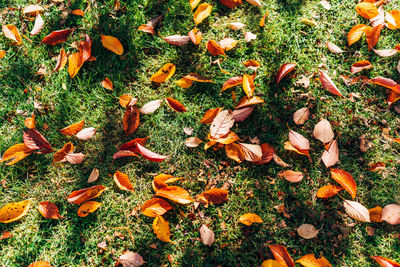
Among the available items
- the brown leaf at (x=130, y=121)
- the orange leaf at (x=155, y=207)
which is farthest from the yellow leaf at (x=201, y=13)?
the orange leaf at (x=155, y=207)

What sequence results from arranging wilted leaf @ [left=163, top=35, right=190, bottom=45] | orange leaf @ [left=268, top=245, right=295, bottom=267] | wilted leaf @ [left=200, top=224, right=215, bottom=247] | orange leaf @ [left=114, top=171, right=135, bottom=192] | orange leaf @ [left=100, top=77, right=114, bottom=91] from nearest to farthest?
orange leaf @ [left=268, top=245, right=295, bottom=267], wilted leaf @ [left=200, top=224, right=215, bottom=247], orange leaf @ [left=114, top=171, right=135, bottom=192], orange leaf @ [left=100, top=77, right=114, bottom=91], wilted leaf @ [left=163, top=35, right=190, bottom=45]

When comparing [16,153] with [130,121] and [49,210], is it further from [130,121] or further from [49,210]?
[130,121]

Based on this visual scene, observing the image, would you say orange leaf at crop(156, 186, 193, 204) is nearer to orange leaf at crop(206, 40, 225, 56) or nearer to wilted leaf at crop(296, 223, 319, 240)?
wilted leaf at crop(296, 223, 319, 240)

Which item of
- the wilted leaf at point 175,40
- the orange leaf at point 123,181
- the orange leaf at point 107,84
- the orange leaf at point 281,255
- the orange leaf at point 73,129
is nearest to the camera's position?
the orange leaf at point 281,255

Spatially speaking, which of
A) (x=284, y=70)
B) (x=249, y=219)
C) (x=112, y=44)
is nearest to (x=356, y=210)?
(x=249, y=219)

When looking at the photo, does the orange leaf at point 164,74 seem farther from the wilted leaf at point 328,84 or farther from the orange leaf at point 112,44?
the wilted leaf at point 328,84

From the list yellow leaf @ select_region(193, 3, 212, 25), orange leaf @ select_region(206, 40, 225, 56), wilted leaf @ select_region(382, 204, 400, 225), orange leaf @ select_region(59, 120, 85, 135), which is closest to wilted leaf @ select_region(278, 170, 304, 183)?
wilted leaf @ select_region(382, 204, 400, 225)
